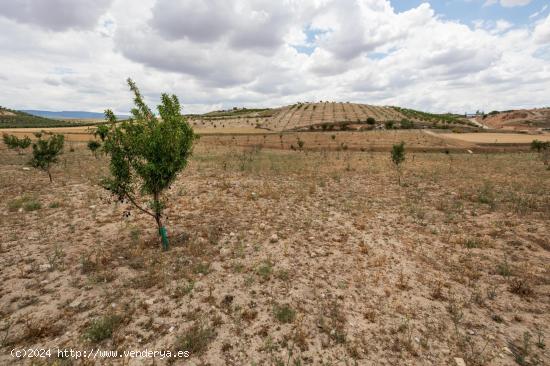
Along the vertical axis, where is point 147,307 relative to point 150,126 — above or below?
below

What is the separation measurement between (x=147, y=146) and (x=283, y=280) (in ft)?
19.3

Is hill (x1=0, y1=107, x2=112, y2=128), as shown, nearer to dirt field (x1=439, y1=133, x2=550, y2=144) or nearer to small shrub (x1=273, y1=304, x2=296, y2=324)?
dirt field (x1=439, y1=133, x2=550, y2=144)

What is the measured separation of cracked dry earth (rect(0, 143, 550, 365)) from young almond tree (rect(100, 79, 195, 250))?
1.24 meters

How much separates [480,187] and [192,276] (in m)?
20.1

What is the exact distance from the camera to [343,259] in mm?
9273

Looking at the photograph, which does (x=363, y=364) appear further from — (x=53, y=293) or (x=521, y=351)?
(x=53, y=293)

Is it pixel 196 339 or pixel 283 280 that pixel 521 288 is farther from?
pixel 196 339

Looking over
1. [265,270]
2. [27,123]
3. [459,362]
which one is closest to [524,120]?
[459,362]

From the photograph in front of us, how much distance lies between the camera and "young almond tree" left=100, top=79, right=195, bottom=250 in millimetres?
8188

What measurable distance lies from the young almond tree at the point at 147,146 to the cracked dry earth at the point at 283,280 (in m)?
1.24

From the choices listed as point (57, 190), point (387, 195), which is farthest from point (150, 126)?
point (387, 195)

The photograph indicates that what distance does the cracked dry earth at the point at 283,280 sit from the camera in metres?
5.55

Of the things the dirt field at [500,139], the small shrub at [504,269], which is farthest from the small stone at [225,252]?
the dirt field at [500,139]

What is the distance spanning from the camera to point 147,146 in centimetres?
822
